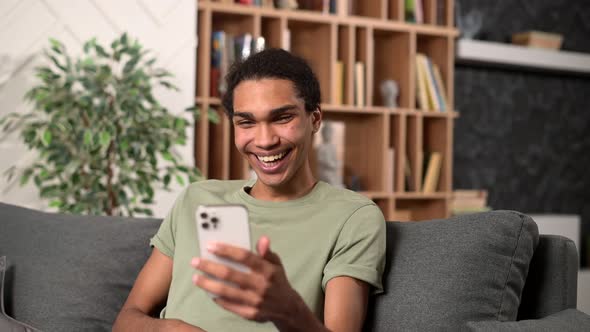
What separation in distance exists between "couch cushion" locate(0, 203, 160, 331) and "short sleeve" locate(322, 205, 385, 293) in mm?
607

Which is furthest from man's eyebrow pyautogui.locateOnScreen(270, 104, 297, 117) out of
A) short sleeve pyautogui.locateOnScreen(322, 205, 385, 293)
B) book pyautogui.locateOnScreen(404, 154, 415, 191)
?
book pyautogui.locateOnScreen(404, 154, 415, 191)

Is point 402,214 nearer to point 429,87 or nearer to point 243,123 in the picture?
point 429,87

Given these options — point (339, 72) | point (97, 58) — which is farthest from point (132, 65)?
point (339, 72)

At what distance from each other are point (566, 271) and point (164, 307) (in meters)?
0.82

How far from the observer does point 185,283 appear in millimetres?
1477

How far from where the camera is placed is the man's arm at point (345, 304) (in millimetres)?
1299

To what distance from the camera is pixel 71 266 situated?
5.81ft

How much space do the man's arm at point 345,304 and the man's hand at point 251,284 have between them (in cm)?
32

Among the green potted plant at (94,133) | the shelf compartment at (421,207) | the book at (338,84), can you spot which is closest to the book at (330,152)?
the book at (338,84)

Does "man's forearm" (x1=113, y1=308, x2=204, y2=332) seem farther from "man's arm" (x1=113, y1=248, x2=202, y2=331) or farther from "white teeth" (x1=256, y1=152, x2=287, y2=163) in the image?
"white teeth" (x1=256, y1=152, x2=287, y2=163)

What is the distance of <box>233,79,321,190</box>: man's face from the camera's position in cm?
145

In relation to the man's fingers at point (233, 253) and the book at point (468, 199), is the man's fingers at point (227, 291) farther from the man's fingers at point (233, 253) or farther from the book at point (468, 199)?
the book at point (468, 199)

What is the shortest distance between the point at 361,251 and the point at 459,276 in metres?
0.18

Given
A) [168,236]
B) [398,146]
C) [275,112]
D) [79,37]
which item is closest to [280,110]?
[275,112]
